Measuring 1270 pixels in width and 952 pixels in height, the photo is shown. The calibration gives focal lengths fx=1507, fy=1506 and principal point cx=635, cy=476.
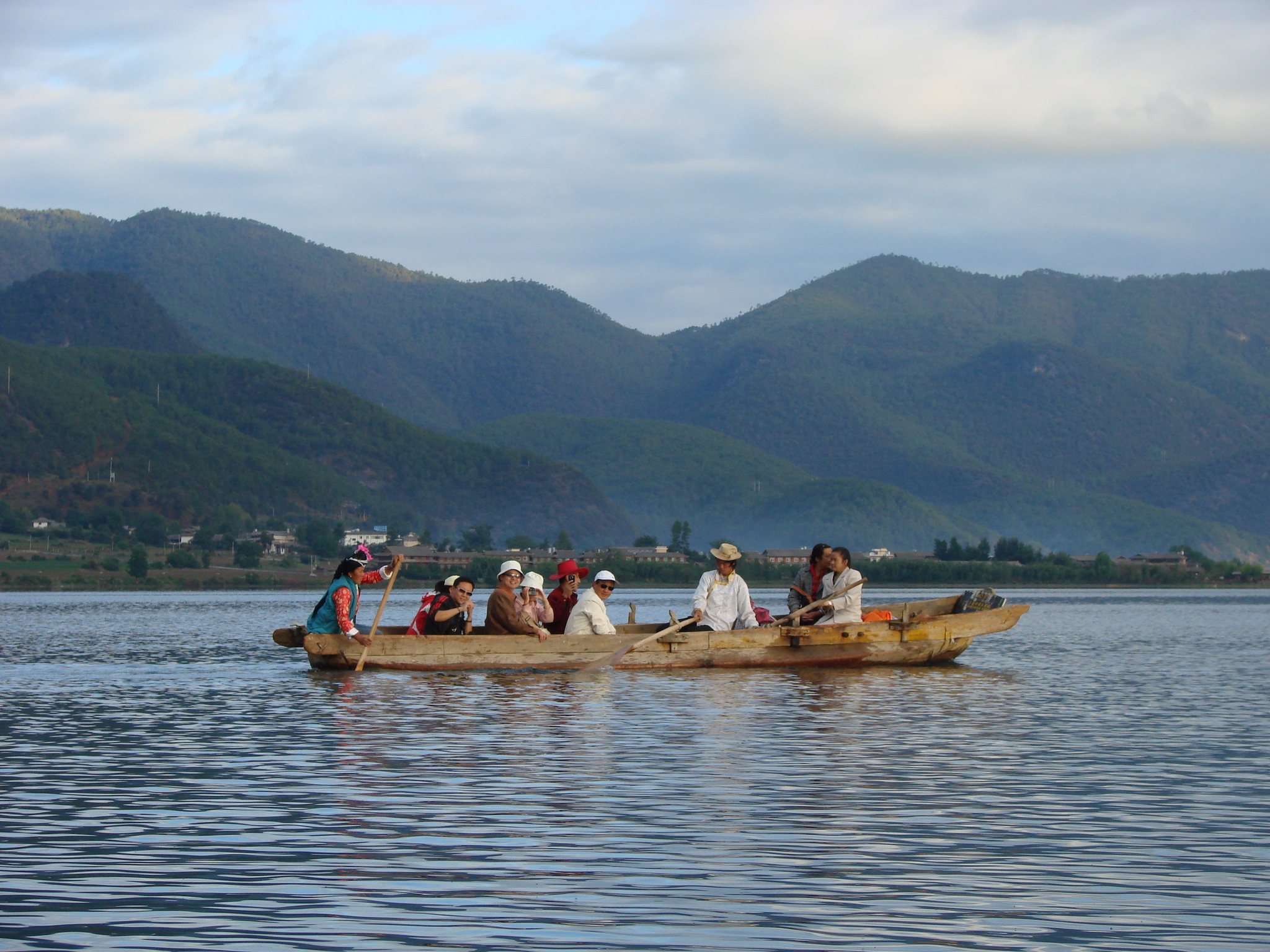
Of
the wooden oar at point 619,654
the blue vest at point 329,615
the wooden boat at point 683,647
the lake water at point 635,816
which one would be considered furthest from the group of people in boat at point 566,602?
the lake water at point 635,816

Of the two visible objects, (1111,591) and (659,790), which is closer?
(659,790)

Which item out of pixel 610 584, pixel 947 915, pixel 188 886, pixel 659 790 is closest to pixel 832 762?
pixel 659 790

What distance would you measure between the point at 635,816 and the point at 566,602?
59.6 feet

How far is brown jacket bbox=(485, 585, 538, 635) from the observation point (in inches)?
1224

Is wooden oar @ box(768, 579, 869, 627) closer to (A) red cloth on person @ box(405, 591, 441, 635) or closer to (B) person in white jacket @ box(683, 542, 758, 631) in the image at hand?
(B) person in white jacket @ box(683, 542, 758, 631)

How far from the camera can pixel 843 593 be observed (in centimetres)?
3253

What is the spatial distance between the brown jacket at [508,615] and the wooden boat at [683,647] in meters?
0.31

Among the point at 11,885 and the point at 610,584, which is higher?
the point at 610,584

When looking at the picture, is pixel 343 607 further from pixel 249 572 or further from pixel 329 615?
pixel 249 572

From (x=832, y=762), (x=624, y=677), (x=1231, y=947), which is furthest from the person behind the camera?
(x=624, y=677)

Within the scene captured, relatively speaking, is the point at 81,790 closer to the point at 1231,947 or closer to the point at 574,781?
the point at 574,781

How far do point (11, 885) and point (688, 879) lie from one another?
17.4 ft

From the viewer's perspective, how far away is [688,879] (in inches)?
467

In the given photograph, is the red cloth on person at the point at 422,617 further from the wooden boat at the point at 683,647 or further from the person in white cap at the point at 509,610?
the person in white cap at the point at 509,610
